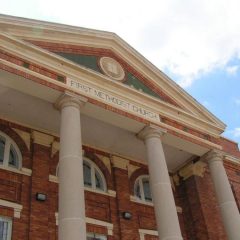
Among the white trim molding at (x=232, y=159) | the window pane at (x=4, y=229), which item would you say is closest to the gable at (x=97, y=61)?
the white trim molding at (x=232, y=159)

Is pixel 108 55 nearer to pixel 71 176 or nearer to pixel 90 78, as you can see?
pixel 90 78

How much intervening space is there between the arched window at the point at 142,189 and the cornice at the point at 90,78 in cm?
340

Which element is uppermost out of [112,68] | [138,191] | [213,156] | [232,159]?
[112,68]

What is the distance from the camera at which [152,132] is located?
1473 cm

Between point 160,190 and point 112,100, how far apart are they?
11.9ft

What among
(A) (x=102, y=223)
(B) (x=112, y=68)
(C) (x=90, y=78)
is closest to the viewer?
(C) (x=90, y=78)

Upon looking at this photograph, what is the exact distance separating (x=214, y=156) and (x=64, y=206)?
8121mm

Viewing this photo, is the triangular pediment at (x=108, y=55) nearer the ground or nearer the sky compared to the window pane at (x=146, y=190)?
nearer the sky

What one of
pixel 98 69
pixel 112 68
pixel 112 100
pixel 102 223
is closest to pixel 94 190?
pixel 102 223

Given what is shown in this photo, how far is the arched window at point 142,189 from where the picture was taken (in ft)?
57.0

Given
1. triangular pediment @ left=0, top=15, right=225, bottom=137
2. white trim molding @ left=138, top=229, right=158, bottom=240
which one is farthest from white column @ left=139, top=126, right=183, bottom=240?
white trim molding @ left=138, top=229, right=158, bottom=240

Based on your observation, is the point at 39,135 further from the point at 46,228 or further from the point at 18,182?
the point at 46,228

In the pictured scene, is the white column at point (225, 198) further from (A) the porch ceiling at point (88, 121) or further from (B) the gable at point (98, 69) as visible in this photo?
(B) the gable at point (98, 69)

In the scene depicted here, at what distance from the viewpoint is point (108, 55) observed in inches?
645
